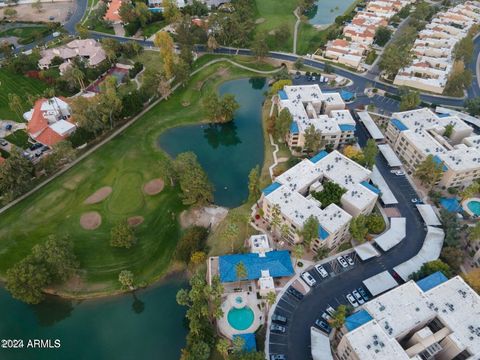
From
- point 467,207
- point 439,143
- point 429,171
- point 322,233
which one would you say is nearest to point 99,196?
point 322,233

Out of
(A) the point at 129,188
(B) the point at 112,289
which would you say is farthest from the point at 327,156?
(B) the point at 112,289

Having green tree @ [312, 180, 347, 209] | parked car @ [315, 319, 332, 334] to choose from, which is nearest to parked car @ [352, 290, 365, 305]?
parked car @ [315, 319, 332, 334]

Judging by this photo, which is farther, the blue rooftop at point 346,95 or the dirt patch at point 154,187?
the blue rooftop at point 346,95

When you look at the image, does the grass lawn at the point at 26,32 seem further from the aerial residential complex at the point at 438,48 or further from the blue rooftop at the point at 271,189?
the aerial residential complex at the point at 438,48

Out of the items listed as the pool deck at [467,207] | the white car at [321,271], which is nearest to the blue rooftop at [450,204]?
the pool deck at [467,207]

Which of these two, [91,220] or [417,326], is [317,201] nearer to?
[417,326]
